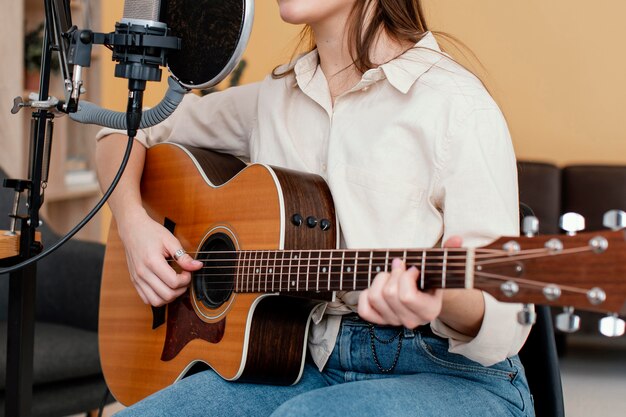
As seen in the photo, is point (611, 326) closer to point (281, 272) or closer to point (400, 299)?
point (400, 299)

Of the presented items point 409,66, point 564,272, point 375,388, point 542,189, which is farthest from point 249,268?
point 542,189

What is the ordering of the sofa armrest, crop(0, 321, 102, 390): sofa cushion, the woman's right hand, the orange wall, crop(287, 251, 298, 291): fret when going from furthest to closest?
the orange wall
the sofa armrest
crop(0, 321, 102, 390): sofa cushion
the woman's right hand
crop(287, 251, 298, 291): fret

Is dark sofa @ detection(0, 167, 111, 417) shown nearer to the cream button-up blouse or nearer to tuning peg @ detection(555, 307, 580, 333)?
the cream button-up blouse

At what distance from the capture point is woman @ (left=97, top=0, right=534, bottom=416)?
111cm

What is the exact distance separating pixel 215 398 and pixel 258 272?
195 millimetres

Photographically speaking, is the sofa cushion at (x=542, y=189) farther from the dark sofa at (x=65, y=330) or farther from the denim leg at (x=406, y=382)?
the denim leg at (x=406, y=382)

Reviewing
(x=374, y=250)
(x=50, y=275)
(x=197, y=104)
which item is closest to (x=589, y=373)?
(x=50, y=275)

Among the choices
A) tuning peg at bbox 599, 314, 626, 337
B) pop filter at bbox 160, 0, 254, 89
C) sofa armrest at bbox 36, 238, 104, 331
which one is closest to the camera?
tuning peg at bbox 599, 314, 626, 337

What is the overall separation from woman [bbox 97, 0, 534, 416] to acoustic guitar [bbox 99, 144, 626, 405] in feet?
0.12

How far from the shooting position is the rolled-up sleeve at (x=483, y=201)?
43.9 inches

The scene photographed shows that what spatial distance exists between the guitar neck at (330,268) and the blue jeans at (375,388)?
140 millimetres

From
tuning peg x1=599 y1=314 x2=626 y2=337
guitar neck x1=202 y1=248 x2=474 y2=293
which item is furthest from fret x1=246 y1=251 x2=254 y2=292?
tuning peg x1=599 y1=314 x2=626 y2=337

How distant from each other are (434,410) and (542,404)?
33 centimetres

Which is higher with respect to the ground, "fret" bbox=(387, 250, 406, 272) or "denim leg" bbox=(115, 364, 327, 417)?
"fret" bbox=(387, 250, 406, 272)
